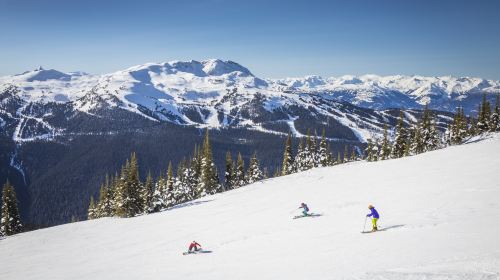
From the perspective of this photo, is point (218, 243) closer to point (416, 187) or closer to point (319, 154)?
point (416, 187)

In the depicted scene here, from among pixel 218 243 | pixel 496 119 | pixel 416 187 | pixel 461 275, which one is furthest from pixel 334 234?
pixel 496 119

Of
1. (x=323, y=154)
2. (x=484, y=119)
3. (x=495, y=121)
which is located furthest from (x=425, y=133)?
(x=323, y=154)

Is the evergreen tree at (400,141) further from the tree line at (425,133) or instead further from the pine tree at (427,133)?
the pine tree at (427,133)

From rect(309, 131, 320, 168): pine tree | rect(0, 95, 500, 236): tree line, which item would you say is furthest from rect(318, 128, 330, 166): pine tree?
rect(309, 131, 320, 168): pine tree

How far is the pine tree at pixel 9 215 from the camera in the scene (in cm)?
7162

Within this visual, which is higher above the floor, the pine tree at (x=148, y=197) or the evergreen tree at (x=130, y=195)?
the evergreen tree at (x=130, y=195)

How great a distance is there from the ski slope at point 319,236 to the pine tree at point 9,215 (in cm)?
3107

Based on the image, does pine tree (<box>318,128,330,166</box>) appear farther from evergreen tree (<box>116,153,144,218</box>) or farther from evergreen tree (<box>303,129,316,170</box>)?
evergreen tree (<box>116,153,144,218</box>)

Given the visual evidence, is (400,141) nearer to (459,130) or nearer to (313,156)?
(459,130)

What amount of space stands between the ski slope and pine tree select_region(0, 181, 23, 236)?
102ft

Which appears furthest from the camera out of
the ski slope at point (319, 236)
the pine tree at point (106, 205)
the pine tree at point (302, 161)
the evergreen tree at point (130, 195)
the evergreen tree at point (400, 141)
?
the pine tree at point (302, 161)

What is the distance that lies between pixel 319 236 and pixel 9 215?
233 feet

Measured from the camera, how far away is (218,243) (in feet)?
91.7

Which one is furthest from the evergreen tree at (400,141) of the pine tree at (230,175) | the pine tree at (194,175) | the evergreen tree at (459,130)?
the pine tree at (194,175)
